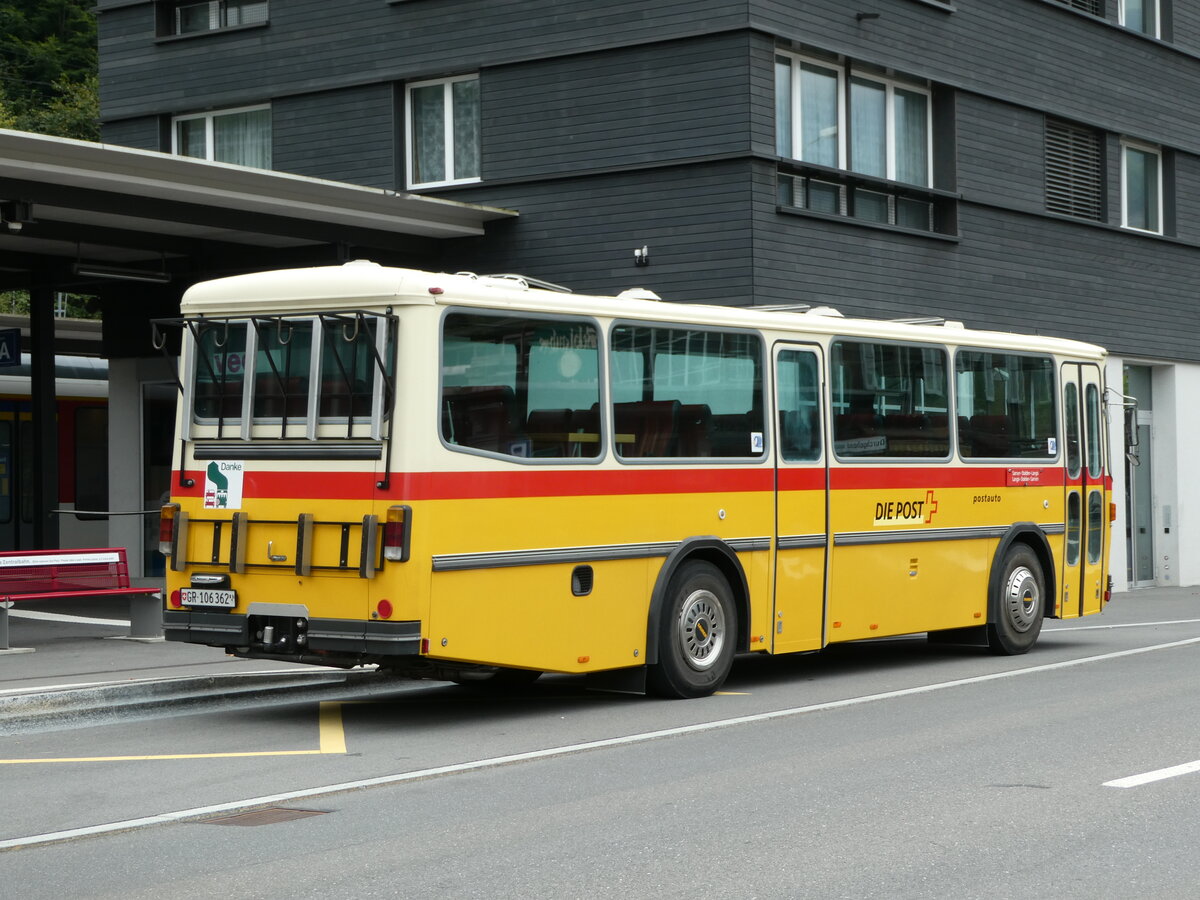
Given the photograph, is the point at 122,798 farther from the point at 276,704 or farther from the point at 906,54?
the point at 906,54

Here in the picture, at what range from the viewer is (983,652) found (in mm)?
15875

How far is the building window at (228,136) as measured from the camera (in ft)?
76.3

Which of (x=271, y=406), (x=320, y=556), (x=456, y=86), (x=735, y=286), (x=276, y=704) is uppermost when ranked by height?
(x=456, y=86)

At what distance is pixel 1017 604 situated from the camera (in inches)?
604

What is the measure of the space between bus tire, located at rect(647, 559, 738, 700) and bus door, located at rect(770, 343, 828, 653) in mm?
581

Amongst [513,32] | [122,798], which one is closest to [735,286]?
[513,32]

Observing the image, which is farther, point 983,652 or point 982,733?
point 983,652

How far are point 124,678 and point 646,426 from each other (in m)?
4.51

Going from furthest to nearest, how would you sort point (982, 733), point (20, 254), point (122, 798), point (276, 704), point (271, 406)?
point (20, 254)
point (276, 704)
point (271, 406)
point (982, 733)
point (122, 798)

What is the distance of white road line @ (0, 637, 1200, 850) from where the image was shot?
24.9ft

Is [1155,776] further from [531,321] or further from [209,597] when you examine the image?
[209,597]

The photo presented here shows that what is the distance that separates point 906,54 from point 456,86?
18.9 feet

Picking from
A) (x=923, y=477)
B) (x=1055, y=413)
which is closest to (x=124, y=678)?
(x=923, y=477)

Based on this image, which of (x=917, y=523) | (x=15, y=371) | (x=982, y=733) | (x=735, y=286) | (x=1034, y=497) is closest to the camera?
(x=982, y=733)
